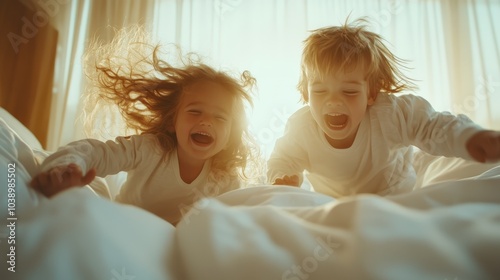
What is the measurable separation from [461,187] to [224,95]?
2.27ft

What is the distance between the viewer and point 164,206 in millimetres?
1003

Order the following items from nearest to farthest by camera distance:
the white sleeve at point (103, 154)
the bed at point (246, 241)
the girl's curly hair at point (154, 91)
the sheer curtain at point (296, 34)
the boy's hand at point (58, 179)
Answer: the bed at point (246, 241) < the boy's hand at point (58, 179) < the white sleeve at point (103, 154) < the girl's curly hair at point (154, 91) < the sheer curtain at point (296, 34)

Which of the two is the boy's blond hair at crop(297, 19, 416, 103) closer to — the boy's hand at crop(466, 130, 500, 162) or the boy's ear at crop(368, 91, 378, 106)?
the boy's ear at crop(368, 91, 378, 106)

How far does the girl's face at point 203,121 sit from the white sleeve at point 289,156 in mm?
194

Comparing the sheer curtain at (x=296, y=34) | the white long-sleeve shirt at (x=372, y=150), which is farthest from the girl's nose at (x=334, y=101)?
the sheer curtain at (x=296, y=34)

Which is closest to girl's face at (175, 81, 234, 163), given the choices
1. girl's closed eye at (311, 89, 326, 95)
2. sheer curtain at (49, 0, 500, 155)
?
girl's closed eye at (311, 89, 326, 95)

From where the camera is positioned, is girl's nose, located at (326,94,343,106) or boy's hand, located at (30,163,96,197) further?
girl's nose, located at (326,94,343,106)

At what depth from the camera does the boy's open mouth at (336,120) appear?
1009 millimetres

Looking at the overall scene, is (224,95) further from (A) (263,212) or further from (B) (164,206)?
(A) (263,212)

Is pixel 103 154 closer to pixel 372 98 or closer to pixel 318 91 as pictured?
pixel 318 91

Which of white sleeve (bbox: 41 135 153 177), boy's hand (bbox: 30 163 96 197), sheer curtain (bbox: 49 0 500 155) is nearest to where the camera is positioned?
boy's hand (bbox: 30 163 96 197)

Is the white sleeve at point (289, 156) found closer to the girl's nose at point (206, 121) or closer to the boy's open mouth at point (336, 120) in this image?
the boy's open mouth at point (336, 120)

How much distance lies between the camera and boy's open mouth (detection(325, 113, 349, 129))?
1009 millimetres

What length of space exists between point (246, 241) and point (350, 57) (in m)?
0.77
